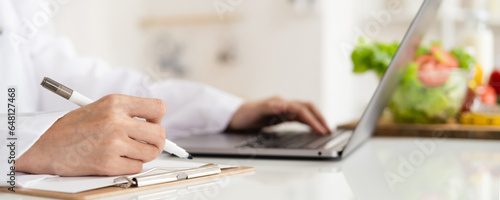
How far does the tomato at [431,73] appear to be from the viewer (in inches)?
44.5

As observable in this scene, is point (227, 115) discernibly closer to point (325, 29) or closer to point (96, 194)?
point (96, 194)

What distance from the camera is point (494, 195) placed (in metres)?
0.45

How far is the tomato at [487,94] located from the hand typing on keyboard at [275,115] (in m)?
0.46

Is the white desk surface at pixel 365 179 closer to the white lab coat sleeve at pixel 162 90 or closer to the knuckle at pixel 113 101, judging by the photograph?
the knuckle at pixel 113 101

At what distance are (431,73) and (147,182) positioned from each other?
0.85 m

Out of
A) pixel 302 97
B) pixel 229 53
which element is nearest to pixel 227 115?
pixel 302 97

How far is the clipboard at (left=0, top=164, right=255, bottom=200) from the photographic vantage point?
39 cm

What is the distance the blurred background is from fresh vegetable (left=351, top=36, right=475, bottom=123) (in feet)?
6.03

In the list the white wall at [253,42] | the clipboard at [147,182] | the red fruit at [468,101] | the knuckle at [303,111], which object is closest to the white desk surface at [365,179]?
the clipboard at [147,182]

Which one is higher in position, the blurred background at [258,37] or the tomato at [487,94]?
the blurred background at [258,37]

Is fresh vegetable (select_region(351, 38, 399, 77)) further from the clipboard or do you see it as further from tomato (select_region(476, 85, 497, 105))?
the clipboard

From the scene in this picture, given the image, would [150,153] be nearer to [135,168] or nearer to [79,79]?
[135,168]

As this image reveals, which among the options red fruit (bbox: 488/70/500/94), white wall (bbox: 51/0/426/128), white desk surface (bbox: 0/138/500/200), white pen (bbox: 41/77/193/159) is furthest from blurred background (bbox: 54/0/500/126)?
white pen (bbox: 41/77/193/159)

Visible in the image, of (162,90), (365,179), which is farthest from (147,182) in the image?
(162,90)
